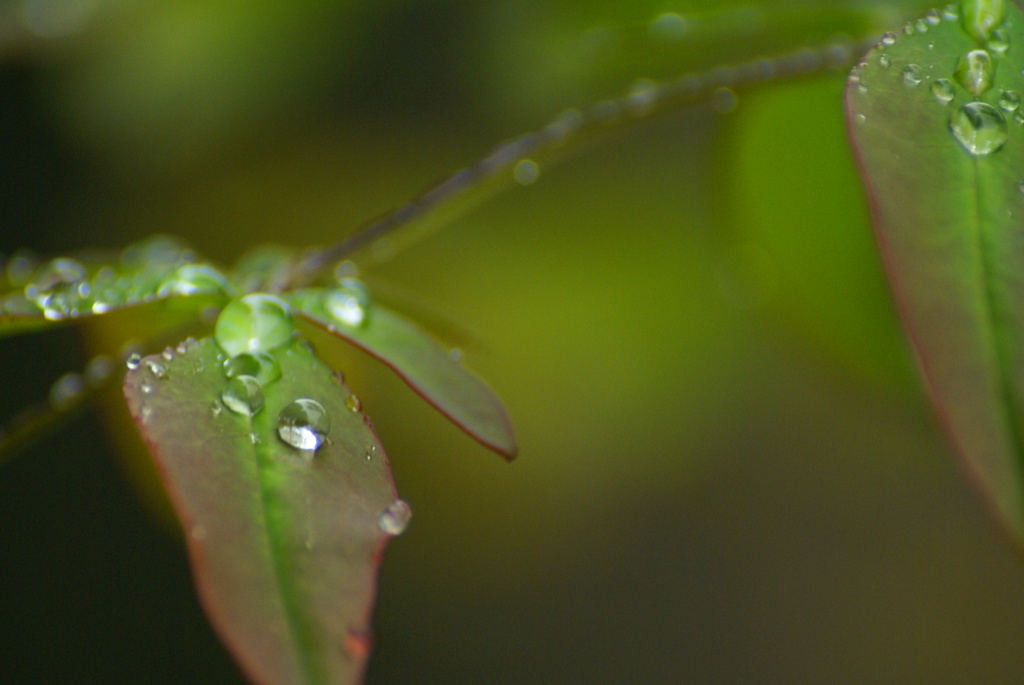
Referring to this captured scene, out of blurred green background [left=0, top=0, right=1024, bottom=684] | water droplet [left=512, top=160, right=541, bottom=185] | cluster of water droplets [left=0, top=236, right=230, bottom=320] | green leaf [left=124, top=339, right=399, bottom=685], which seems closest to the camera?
green leaf [left=124, top=339, right=399, bottom=685]

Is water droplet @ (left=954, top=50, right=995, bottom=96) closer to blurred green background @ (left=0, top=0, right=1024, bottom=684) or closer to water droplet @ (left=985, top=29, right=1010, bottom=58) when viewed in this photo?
water droplet @ (left=985, top=29, right=1010, bottom=58)

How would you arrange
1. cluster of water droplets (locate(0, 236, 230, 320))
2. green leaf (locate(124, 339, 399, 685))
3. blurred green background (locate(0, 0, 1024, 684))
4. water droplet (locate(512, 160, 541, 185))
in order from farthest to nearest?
blurred green background (locate(0, 0, 1024, 684)) → water droplet (locate(512, 160, 541, 185)) → cluster of water droplets (locate(0, 236, 230, 320)) → green leaf (locate(124, 339, 399, 685))

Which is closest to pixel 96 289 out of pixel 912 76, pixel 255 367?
pixel 255 367

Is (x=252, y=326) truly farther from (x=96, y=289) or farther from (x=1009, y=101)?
(x=1009, y=101)

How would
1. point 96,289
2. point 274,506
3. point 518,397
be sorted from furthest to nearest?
point 518,397, point 96,289, point 274,506

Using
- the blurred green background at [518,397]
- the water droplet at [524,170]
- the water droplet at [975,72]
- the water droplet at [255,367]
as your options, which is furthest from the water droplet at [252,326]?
the blurred green background at [518,397]

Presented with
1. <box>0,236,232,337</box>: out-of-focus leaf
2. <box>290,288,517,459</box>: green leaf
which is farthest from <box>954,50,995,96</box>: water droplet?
<box>0,236,232,337</box>: out-of-focus leaf

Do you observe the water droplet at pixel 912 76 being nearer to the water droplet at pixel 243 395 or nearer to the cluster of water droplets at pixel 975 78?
the cluster of water droplets at pixel 975 78

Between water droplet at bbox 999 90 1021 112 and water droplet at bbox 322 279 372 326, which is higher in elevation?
water droplet at bbox 999 90 1021 112

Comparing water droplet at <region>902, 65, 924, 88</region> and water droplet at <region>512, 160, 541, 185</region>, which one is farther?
water droplet at <region>512, 160, 541, 185</region>
